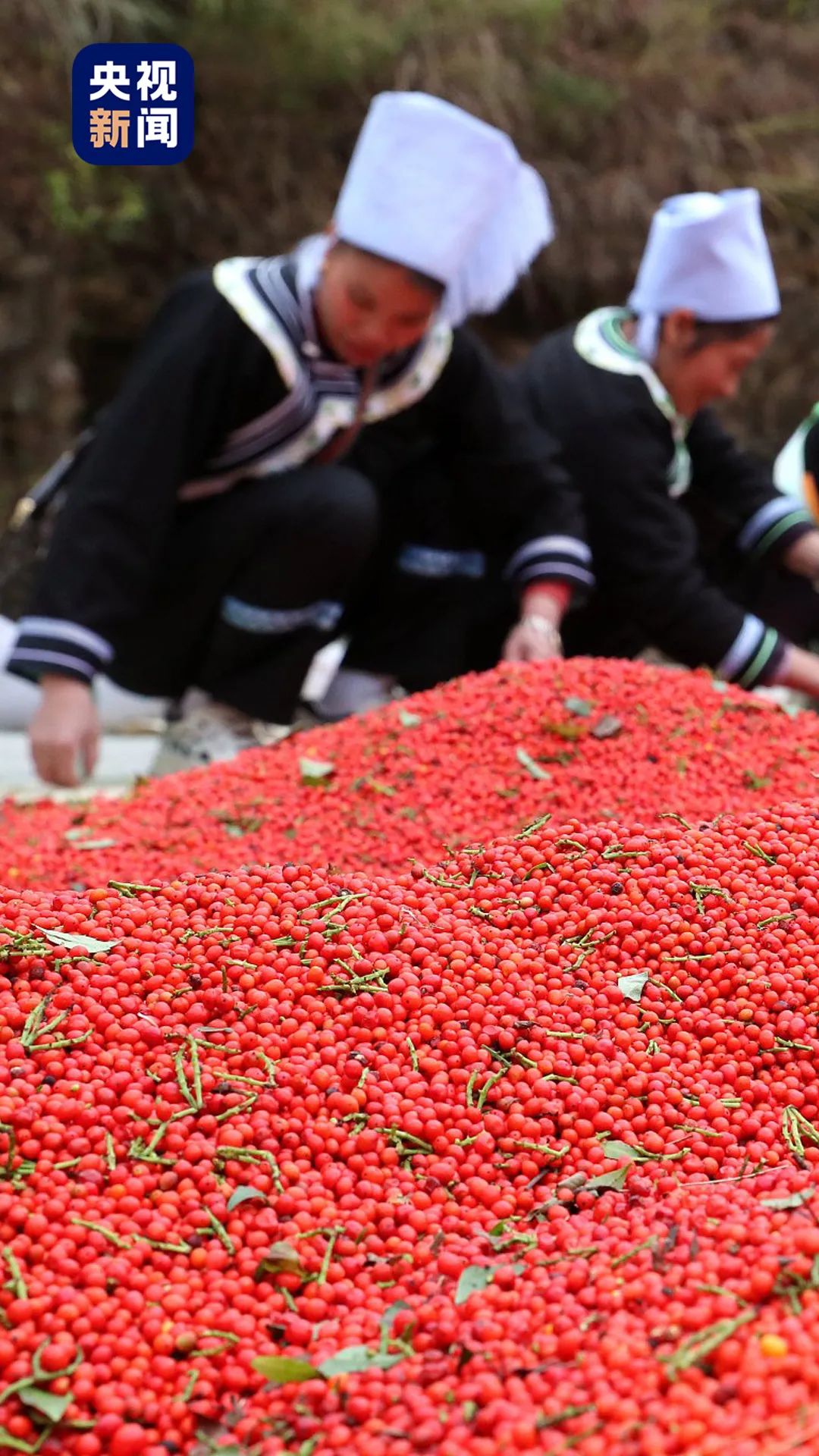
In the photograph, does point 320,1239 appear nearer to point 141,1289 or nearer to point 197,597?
point 141,1289

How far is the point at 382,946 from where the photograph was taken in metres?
1.59

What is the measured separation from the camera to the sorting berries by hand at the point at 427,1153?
3.52ft

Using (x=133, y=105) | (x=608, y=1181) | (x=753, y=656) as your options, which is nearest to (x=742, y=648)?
(x=753, y=656)

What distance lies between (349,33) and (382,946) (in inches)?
230

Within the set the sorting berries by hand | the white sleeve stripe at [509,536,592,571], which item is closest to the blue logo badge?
the white sleeve stripe at [509,536,592,571]

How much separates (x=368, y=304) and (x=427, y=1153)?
2.22m

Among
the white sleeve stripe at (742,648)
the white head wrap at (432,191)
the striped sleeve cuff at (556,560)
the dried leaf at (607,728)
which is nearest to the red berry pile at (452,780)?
the dried leaf at (607,728)

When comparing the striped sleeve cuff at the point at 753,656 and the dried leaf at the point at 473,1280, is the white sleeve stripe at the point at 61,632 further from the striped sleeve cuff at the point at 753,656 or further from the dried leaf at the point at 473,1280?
the dried leaf at the point at 473,1280

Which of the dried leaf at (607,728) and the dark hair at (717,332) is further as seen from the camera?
the dark hair at (717,332)

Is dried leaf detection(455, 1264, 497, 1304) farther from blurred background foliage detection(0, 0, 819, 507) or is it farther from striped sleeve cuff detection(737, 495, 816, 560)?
blurred background foliage detection(0, 0, 819, 507)

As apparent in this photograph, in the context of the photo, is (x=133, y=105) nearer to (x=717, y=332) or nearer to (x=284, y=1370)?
(x=717, y=332)

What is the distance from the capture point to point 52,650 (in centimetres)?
294

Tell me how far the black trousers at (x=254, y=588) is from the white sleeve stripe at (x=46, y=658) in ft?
1.76

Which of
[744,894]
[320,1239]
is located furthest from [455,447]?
[320,1239]
